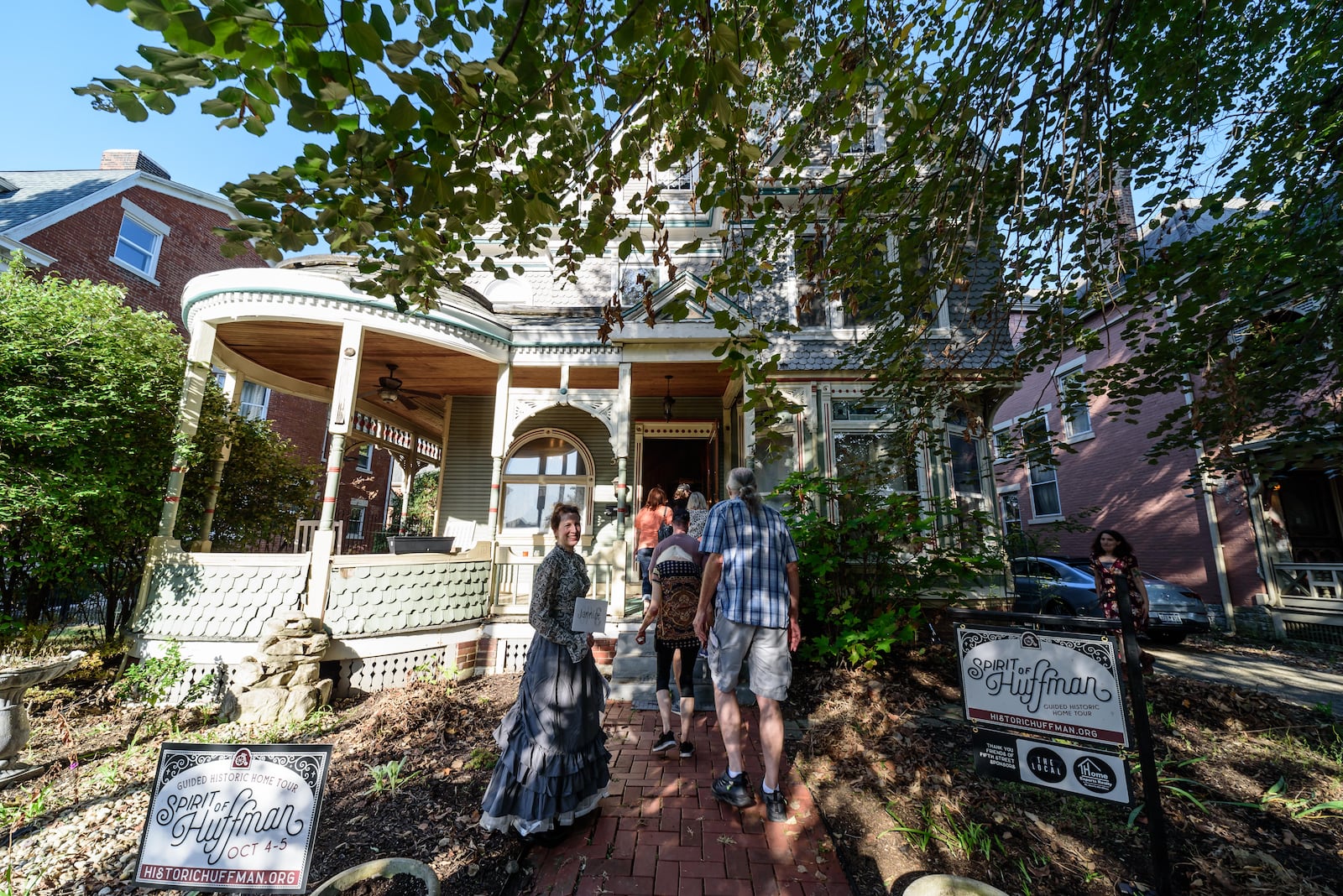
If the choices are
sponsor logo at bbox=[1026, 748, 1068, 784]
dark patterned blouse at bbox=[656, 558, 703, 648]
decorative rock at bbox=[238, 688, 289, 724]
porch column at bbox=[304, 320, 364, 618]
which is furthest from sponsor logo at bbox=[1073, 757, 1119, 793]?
porch column at bbox=[304, 320, 364, 618]

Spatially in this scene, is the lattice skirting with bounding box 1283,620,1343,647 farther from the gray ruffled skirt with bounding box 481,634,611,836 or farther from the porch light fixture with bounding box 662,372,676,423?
the gray ruffled skirt with bounding box 481,634,611,836

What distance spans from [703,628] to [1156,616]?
10462 mm

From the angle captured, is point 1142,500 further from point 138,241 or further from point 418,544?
point 138,241

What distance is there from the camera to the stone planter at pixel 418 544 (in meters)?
Answer: 6.27

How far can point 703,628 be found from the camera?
11.3 feet

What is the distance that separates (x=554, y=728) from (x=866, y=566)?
4.10 meters

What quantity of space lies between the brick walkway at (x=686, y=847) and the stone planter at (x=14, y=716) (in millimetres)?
3690

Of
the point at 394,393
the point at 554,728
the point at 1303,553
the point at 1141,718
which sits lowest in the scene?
the point at 554,728

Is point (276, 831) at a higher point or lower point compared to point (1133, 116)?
lower

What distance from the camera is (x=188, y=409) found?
231 inches

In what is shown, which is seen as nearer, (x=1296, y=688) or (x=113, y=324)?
(x=113, y=324)

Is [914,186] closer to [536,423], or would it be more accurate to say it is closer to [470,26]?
[470,26]

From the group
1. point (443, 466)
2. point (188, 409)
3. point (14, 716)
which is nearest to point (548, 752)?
point (14, 716)

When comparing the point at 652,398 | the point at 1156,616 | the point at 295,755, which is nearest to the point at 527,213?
the point at 295,755
